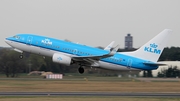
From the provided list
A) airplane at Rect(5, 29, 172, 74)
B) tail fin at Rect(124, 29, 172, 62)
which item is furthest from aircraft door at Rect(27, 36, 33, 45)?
tail fin at Rect(124, 29, 172, 62)

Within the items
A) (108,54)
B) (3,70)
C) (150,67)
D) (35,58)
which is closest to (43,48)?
(108,54)

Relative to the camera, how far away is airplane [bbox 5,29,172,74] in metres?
55.0

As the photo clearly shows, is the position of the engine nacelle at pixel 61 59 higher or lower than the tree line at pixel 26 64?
lower

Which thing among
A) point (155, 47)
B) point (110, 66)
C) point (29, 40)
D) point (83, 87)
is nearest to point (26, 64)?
point (83, 87)

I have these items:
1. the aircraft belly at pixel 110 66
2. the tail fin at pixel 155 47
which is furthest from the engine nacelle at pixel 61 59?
the tail fin at pixel 155 47

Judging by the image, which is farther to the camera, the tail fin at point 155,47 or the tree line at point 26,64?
the tree line at point 26,64

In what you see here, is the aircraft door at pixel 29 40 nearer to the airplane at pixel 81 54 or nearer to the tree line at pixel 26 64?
the airplane at pixel 81 54

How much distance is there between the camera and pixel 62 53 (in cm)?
5566

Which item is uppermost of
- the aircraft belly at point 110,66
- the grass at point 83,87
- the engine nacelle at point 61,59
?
the engine nacelle at point 61,59

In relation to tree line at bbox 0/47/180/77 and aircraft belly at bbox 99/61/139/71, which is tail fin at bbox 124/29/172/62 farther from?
tree line at bbox 0/47/180/77

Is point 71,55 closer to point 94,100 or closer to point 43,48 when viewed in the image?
point 43,48

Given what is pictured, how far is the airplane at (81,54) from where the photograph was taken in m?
55.0

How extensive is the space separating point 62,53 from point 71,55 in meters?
1.20

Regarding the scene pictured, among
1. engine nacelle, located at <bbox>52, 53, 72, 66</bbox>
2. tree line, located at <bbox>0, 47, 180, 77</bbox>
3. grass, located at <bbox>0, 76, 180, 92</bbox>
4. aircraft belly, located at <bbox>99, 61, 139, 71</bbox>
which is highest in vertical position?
tree line, located at <bbox>0, 47, 180, 77</bbox>
